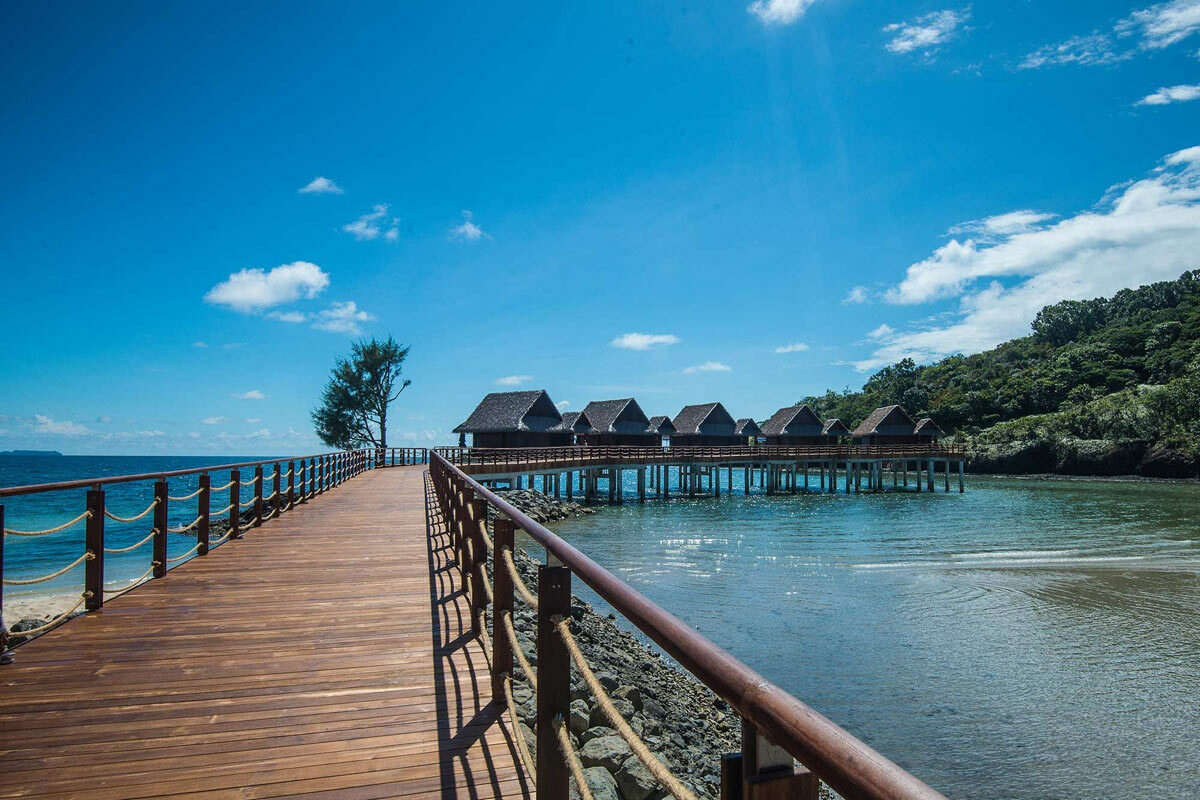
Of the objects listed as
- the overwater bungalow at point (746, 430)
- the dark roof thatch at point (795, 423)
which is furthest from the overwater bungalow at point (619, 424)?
the dark roof thatch at point (795, 423)

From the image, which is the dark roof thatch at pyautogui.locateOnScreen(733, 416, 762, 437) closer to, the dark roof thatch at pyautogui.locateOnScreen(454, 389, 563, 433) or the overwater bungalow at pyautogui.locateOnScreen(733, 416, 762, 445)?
the overwater bungalow at pyautogui.locateOnScreen(733, 416, 762, 445)

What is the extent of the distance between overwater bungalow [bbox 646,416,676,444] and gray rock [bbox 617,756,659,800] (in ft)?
124

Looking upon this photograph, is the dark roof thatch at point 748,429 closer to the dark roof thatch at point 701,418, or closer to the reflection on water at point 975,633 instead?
the dark roof thatch at point 701,418

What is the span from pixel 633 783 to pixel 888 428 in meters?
48.7

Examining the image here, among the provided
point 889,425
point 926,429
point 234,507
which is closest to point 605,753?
point 234,507

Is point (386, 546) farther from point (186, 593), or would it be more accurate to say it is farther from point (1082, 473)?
point (1082, 473)

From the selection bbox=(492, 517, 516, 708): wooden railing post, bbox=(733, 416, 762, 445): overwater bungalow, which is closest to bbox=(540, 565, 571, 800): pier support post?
bbox=(492, 517, 516, 708): wooden railing post

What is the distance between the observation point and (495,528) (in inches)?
129

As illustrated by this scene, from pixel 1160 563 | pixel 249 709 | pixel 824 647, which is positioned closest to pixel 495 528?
pixel 249 709

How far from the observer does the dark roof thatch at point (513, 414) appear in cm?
3397

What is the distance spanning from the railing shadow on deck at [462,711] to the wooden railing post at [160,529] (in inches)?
107

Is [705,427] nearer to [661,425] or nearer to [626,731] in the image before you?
[661,425]

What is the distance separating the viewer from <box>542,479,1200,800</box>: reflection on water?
6.82 metres

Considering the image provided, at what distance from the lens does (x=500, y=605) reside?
330cm
